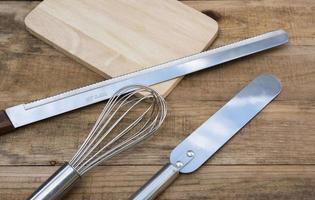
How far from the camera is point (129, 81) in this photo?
77cm

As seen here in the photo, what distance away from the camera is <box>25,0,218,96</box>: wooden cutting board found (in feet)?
2.66

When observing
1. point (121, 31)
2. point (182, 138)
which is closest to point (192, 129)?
point (182, 138)

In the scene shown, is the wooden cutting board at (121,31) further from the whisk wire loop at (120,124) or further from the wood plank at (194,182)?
the wood plank at (194,182)

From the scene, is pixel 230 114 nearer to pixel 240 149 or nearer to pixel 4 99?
pixel 240 149

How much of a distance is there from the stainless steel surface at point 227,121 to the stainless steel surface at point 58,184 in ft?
0.45

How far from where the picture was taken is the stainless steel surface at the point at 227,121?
0.73 meters

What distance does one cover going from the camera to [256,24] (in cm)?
88

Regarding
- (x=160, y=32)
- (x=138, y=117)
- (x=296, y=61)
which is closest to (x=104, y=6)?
(x=160, y=32)

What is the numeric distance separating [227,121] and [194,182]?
3.9 inches


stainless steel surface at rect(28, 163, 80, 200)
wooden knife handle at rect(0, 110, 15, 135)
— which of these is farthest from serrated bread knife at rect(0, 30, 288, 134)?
stainless steel surface at rect(28, 163, 80, 200)

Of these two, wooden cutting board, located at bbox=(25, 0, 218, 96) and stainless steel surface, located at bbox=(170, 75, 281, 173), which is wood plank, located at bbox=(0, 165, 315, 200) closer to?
stainless steel surface, located at bbox=(170, 75, 281, 173)

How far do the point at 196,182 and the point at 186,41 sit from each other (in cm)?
23

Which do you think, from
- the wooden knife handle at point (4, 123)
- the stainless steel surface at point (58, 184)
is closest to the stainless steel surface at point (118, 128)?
the stainless steel surface at point (58, 184)

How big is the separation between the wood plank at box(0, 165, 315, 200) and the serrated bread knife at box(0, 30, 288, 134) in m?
0.07
